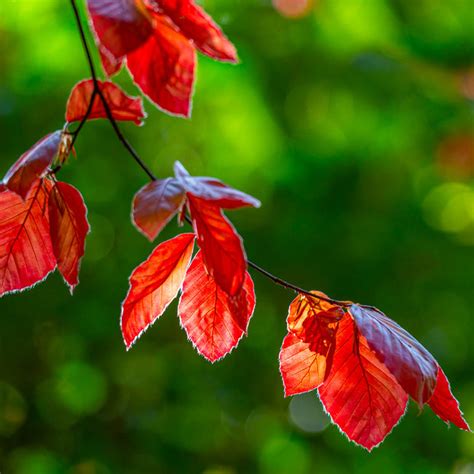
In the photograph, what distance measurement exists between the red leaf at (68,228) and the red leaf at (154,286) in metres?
0.04

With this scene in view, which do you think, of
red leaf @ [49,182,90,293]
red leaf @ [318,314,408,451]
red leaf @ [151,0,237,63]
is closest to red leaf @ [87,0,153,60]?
red leaf @ [151,0,237,63]

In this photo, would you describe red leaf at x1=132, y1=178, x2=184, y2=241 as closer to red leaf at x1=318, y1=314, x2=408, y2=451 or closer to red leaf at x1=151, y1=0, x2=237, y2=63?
red leaf at x1=151, y1=0, x2=237, y2=63

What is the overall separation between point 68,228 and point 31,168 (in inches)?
3.4

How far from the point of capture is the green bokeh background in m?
2.93

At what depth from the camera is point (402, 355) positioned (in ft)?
1.37

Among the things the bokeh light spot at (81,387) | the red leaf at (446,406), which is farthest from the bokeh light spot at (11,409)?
the red leaf at (446,406)

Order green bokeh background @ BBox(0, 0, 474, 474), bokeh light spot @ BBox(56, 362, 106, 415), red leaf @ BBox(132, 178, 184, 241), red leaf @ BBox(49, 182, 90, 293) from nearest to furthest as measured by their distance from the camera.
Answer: red leaf @ BBox(132, 178, 184, 241), red leaf @ BBox(49, 182, 90, 293), green bokeh background @ BBox(0, 0, 474, 474), bokeh light spot @ BBox(56, 362, 106, 415)

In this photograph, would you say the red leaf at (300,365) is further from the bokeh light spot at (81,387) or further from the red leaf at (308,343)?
the bokeh light spot at (81,387)

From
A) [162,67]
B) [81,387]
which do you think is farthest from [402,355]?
[81,387]

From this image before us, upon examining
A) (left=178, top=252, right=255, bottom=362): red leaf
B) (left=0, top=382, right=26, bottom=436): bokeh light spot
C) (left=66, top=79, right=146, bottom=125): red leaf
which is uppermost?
(left=66, top=79, right=146, bottom=125): red leaf

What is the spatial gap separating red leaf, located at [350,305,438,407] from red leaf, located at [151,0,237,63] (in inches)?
7.4

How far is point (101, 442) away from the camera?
304 cm

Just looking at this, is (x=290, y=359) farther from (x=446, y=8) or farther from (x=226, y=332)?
(x=446, y=8)

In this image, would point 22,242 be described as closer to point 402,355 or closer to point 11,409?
point 402,355
